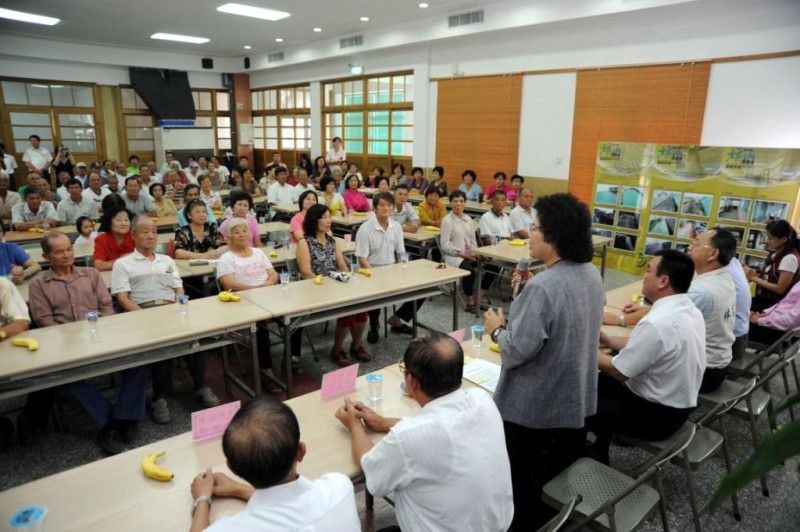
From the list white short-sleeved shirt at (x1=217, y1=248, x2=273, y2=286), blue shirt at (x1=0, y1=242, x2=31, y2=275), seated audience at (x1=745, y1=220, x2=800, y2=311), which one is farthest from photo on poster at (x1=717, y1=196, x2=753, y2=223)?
blue shirt at (x1=0, y1=242, x2=31, y2=275)

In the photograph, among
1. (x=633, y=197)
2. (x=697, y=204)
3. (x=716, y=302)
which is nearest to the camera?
(x=716, y=302)

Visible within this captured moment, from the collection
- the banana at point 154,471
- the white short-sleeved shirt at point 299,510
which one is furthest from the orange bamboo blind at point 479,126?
the white short-sleeved shirt at point 299,510

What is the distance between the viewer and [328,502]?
132cm

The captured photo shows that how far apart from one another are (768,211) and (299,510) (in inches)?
261

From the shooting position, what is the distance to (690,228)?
6.63m

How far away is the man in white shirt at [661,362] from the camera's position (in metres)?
2.31

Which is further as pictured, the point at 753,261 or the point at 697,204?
the point at 697,204

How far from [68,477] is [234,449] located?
87 centimetres

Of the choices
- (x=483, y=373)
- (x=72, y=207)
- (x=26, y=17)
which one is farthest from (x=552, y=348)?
(x=26, y=17)

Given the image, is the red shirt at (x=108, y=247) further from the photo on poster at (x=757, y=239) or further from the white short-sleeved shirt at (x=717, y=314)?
the photo on poster at (x=757, y=239)

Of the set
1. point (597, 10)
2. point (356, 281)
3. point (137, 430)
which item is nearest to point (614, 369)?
point (356, 281)

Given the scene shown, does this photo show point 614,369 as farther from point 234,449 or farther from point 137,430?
point 137,430

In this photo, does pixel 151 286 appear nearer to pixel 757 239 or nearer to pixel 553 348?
pixel 553 348

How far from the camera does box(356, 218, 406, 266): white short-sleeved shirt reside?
4762mm
